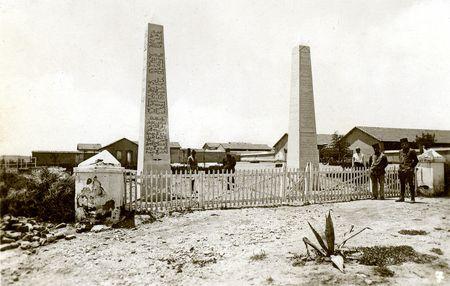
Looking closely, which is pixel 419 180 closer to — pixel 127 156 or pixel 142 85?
pixel 142 85

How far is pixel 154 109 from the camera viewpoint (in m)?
10.9

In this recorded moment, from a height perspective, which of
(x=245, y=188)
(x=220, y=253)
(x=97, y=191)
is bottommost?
(x=220, y=253)

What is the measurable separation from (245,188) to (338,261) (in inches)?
220

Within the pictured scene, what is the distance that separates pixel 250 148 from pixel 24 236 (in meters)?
75.1

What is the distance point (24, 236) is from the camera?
627 centimetres

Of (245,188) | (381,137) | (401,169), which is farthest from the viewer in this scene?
(381,137)

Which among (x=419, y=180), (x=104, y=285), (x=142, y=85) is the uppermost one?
(x=142, y=85)

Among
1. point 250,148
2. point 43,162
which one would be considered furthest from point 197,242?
point 250,148

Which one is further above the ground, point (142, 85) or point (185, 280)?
point (142, 85)

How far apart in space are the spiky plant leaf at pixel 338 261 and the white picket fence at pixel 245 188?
16.4 ft

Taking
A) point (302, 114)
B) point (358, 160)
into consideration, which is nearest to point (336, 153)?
point (358, 160)

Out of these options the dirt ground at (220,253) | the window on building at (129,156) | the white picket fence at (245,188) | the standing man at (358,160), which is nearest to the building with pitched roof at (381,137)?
the window on building at (129,156)

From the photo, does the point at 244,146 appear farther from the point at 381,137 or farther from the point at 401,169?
the point at 401,169

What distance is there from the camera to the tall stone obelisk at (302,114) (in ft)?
43.9
